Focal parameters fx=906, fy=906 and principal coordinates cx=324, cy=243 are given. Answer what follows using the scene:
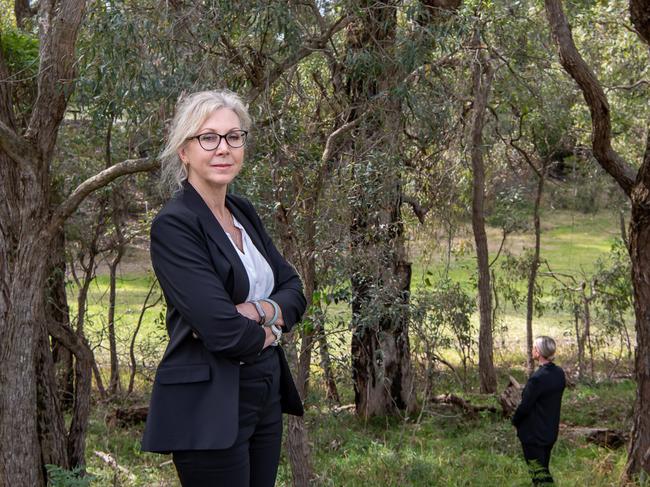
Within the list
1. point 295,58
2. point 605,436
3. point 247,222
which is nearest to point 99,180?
Result: point 295,58

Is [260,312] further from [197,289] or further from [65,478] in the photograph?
[65,478]

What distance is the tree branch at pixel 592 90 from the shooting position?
6746 mm

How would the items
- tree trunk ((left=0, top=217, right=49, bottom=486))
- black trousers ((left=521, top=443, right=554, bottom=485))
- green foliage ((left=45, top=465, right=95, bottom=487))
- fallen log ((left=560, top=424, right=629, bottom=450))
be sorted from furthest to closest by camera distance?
1. fallen log ((left=560, top=424, right=629, bottom=450))
2. black trousers ((left=521, top=443, right=554, bottom=485))
3. tree trunk ((left=0, top=217, right=49, bottom=486))
4. green foliage ((left=45, top=465, right=95, bottom=487))

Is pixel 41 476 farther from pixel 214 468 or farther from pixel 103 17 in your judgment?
pixel 214 468

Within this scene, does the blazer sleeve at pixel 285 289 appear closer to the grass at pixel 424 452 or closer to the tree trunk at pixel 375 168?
the tree trunk at pixel 375 168

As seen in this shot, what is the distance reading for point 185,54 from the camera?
5.53 m

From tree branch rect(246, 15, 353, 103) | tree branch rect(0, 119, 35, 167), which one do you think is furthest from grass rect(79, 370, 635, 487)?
tree branch rect(246, 15, 353, 103)

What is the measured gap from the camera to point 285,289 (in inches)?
129

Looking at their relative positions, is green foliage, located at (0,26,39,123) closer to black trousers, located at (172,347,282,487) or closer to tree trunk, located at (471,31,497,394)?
black trousers, located at (172,347,282,487)

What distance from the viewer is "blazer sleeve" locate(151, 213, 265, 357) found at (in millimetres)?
2748

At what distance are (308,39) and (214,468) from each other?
161 inches

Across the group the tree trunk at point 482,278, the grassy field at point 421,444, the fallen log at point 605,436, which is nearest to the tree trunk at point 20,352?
the grassy field at point 421,444

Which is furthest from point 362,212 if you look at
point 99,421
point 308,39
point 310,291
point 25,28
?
point 99,421

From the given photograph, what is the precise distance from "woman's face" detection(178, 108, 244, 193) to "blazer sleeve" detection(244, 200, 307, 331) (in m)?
0.31
